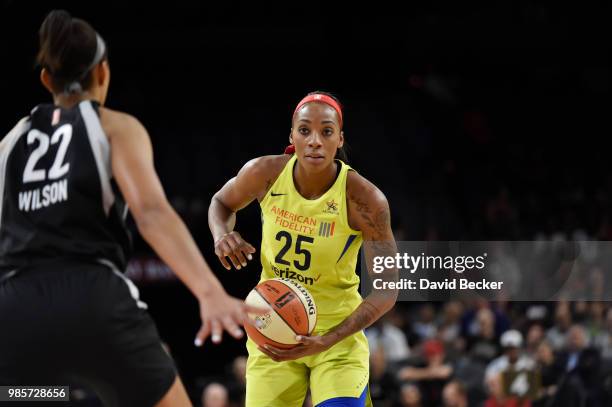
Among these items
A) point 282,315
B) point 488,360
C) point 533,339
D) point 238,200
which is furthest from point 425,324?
point 282,315

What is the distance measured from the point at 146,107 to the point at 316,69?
2769mm

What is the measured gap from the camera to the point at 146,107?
13703 mm

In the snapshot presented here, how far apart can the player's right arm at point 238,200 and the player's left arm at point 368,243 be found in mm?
444

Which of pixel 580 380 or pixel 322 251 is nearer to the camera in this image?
pixel 322 251

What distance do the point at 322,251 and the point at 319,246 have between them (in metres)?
0.03

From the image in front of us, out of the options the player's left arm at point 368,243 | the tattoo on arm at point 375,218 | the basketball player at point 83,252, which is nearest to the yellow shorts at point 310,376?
the player's left arm at point 368,243

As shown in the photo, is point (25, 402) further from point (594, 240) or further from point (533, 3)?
point (533, 3)

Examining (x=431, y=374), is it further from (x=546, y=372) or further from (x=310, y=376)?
(x=310, y=376)

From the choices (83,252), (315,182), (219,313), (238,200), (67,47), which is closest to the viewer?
(219,313)

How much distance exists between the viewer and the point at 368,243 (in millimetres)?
4758

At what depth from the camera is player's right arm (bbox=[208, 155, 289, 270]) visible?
4773 mm

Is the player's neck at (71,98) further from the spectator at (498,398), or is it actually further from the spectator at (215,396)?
the spectator at (498,398)

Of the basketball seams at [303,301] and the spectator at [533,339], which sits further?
the spectator at [533,339]

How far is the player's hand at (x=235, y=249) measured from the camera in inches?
187
